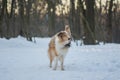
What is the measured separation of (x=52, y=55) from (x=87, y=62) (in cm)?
162

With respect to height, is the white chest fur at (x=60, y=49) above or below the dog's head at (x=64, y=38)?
below

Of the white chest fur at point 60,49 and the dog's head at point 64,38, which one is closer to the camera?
the dog's head at point 64,38

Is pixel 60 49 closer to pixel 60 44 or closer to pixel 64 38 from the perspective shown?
pixel 60 44

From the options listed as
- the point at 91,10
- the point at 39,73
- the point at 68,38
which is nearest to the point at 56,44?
the point at 68,38

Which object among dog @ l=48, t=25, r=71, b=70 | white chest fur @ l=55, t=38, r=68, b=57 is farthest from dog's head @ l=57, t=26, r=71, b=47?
white chest fur @ l=55, t=38, r=68, b=57

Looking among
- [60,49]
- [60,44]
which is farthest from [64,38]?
[60,49]

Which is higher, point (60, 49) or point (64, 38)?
point (64, 38)

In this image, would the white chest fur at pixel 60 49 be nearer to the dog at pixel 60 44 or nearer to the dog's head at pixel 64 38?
the dog at pixel 60 44

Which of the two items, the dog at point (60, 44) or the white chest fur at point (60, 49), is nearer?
the dog at point (60, 44)

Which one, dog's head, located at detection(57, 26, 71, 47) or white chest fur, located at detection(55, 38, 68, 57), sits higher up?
dog's head, located at detection(57, 26, 71, 47)

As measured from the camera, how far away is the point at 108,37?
3597 centimetres

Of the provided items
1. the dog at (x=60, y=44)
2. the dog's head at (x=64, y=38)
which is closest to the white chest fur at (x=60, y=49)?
the dog at (x=60, y=44)

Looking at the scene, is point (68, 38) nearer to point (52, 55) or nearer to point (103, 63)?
point (52, 55)

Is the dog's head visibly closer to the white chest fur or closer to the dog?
the dog
